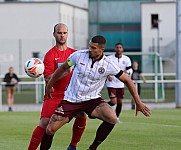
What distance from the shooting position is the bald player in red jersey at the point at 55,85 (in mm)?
11570

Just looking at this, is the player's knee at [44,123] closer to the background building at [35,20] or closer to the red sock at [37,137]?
the red sock at [37,137]

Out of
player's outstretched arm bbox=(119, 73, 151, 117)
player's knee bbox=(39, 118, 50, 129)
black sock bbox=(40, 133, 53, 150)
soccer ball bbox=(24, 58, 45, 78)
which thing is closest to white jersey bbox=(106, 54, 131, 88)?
soccer ball bbox=(24, 58, 45, 78)

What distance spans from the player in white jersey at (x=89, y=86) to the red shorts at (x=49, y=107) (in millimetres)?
289

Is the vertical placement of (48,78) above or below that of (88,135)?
above

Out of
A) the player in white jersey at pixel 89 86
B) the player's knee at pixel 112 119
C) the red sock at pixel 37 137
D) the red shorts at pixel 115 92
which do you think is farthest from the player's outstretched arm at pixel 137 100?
the red shorts at pixel 115 92

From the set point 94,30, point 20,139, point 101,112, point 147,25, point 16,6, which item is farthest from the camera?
point 94,30

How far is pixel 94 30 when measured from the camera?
221 feet

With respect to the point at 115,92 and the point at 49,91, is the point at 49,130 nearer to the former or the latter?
the point at 49,91

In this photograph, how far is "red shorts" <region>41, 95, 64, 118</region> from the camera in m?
11.6

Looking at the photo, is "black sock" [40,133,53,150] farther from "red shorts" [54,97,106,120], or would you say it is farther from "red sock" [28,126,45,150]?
"red shorts" [54,97,106,120]

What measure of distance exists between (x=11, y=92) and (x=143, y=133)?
1451 cm

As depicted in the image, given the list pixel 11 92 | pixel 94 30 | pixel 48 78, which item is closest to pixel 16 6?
pixel 94 30

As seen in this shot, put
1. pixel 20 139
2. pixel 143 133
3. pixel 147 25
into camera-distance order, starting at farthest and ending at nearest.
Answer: pixel 147 25, pixel 143 133, pixel 20 139

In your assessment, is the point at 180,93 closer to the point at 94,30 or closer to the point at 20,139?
the point at 20,139
